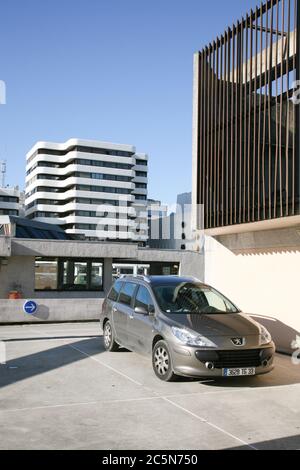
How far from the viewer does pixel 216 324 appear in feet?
28.5

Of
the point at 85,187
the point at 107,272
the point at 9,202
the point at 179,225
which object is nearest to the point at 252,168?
the point at 107,272

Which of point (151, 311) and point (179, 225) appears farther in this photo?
point (179, 225)

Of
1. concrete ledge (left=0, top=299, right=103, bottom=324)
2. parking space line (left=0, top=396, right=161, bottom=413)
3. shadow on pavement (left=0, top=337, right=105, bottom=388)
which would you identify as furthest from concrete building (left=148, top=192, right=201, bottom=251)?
parking space line (left=0, top=396, right=161, bottom=413)

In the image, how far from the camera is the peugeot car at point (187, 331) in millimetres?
8109

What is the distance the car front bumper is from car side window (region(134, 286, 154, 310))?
1479 mm

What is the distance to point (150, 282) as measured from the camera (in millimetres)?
10070

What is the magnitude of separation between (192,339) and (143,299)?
194 cm

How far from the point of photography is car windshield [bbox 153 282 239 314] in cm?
937

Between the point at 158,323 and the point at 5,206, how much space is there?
11018 centimetres

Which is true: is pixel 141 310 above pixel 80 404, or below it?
above

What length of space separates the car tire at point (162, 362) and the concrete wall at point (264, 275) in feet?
14.4

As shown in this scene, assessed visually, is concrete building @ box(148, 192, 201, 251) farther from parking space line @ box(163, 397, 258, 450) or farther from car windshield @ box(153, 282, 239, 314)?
parking space line @ box(163, 397, 258, 450)

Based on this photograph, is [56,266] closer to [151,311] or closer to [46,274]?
[46,274]
